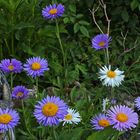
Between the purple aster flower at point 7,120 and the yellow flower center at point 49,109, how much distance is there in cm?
12

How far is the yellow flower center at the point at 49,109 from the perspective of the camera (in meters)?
1.97

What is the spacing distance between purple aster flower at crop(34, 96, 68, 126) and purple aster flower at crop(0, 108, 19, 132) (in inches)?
3.6

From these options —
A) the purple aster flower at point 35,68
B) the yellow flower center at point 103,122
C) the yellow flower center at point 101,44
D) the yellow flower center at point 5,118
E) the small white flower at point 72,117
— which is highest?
the yellow flower center at point 101,44

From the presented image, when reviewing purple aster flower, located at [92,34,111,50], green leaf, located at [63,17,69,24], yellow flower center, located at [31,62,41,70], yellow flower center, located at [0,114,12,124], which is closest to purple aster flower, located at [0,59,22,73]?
yellow flower center, located at [31,62,41,70]

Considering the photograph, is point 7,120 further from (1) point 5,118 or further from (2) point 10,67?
(2) point 10,67

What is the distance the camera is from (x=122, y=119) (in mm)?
1973

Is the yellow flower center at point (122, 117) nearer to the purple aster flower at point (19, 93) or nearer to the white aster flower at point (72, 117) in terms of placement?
the white aster flower at point (72, 117)

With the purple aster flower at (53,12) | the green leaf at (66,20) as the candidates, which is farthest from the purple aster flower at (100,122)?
the green leaf at (66,20)

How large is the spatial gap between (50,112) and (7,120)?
0.17 metres

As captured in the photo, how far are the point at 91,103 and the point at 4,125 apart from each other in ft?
2.53

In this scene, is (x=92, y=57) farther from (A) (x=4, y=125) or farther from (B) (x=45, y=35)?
(A) (x=4, y=125)

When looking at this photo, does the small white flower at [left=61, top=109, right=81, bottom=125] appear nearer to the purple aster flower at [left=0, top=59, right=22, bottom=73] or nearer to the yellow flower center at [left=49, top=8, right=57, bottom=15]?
the purple aster flower at [left=0, top=59, right=22, bottom=73]

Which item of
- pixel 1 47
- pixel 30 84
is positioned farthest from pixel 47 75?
pixel 1 47

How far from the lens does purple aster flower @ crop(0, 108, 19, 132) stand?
198 centimetres
